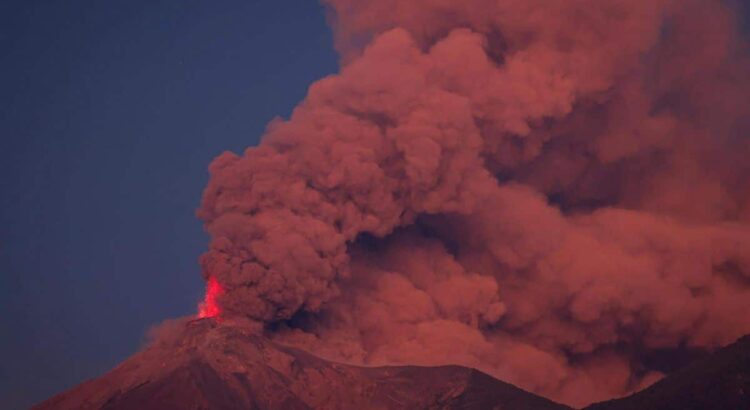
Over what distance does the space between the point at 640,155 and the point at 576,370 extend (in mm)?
10257

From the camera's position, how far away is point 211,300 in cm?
4922

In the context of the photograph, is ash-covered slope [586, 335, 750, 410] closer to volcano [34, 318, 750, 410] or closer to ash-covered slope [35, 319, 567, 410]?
volcano [34, 318, 750, 410]

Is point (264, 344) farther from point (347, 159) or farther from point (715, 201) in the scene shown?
point (715, 201)

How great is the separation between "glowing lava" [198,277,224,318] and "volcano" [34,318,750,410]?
79 cm

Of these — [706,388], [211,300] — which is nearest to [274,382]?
[211,300]

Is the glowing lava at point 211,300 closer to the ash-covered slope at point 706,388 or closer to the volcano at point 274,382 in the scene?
the volcano at point 274,382

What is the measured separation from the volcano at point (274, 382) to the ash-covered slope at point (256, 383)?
0.04 metres

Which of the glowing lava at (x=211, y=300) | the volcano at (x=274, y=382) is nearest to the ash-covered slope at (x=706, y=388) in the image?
the volcano at (x=274, y=382)

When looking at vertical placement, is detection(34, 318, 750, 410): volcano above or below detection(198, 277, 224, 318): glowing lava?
below

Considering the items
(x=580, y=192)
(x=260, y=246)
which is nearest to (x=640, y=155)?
(x=580, y=192)

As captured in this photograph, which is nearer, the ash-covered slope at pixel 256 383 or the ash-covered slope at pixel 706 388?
the ash-covered slope at pixel 706 388

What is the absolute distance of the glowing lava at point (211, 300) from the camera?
4844cm

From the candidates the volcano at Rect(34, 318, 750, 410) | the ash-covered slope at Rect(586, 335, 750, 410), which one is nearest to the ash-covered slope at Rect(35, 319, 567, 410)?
the volcano at Rect(34, 318, 750, 410)

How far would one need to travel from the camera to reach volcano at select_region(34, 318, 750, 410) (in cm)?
4562
